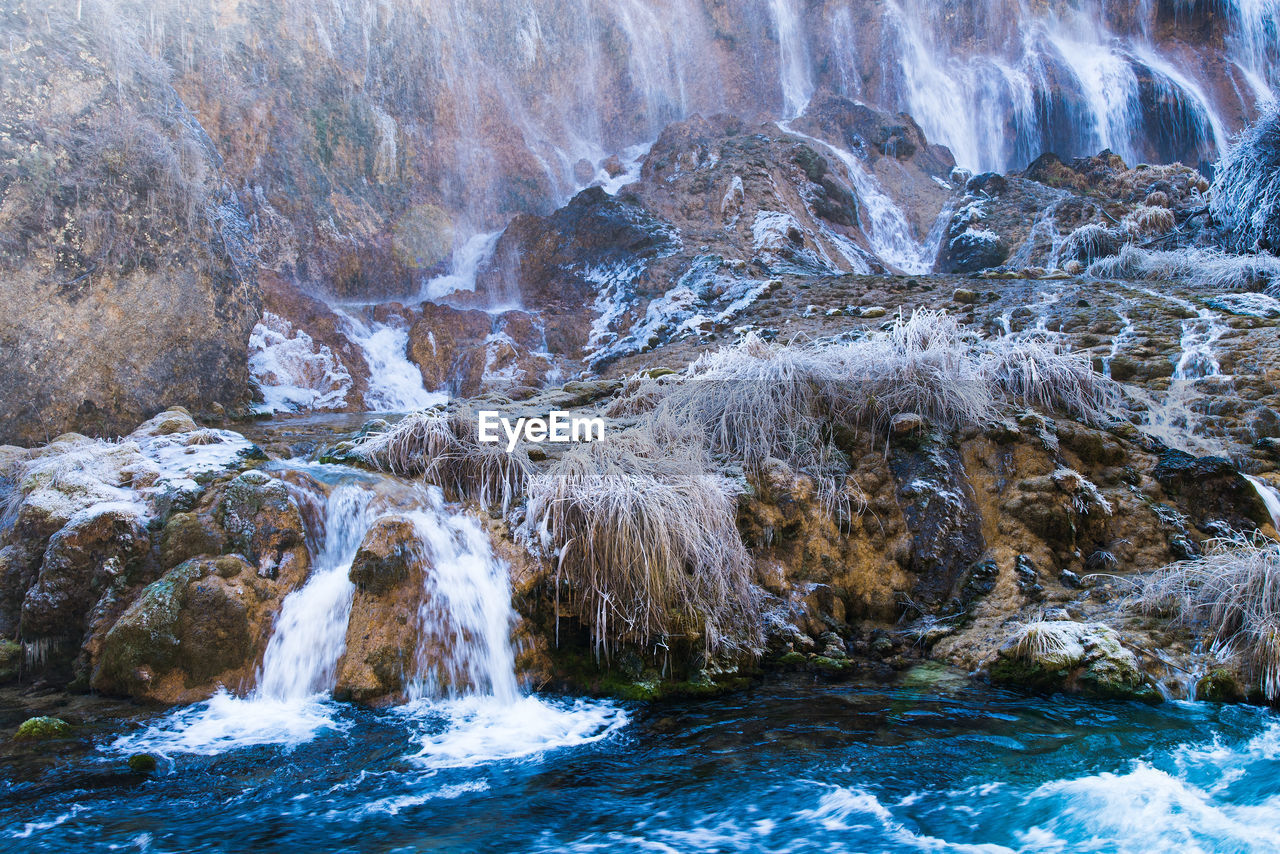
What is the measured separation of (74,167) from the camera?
20.7ft

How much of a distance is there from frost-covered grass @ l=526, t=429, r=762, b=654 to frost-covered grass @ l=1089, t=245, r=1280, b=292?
6787mm

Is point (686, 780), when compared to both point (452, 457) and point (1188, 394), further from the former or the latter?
point (1188, 394)

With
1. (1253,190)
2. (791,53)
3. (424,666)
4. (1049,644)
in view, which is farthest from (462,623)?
(791,53)

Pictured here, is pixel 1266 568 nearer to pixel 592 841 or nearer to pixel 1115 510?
pixel 1115 510

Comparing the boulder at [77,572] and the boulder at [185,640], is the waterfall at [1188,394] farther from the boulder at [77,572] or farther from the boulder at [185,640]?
the boulder at [77,572]

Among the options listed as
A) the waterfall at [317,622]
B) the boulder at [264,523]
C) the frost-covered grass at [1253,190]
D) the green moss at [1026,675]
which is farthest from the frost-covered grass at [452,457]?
the frost-covered grass at [1253,190]

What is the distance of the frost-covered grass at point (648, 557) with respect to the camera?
3621 millimetres

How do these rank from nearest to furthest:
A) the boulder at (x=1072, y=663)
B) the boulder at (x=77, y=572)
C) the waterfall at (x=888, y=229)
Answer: the boulder at (x=1072, y=663), the boulder at (x=77, y=572), the waterfall at (x=888, y=229)

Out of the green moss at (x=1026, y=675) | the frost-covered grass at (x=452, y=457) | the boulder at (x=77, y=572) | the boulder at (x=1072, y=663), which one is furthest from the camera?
the frost-covered grass at (x=452, y=457)

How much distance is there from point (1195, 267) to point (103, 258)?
11.1m

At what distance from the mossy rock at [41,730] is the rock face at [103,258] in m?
3.91

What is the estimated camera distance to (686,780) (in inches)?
105

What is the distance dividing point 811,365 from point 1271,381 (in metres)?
3.34

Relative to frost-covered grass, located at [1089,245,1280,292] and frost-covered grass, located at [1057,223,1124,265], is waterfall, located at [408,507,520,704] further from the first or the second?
frost-covered grass, located at [1057,223,1124,265]
